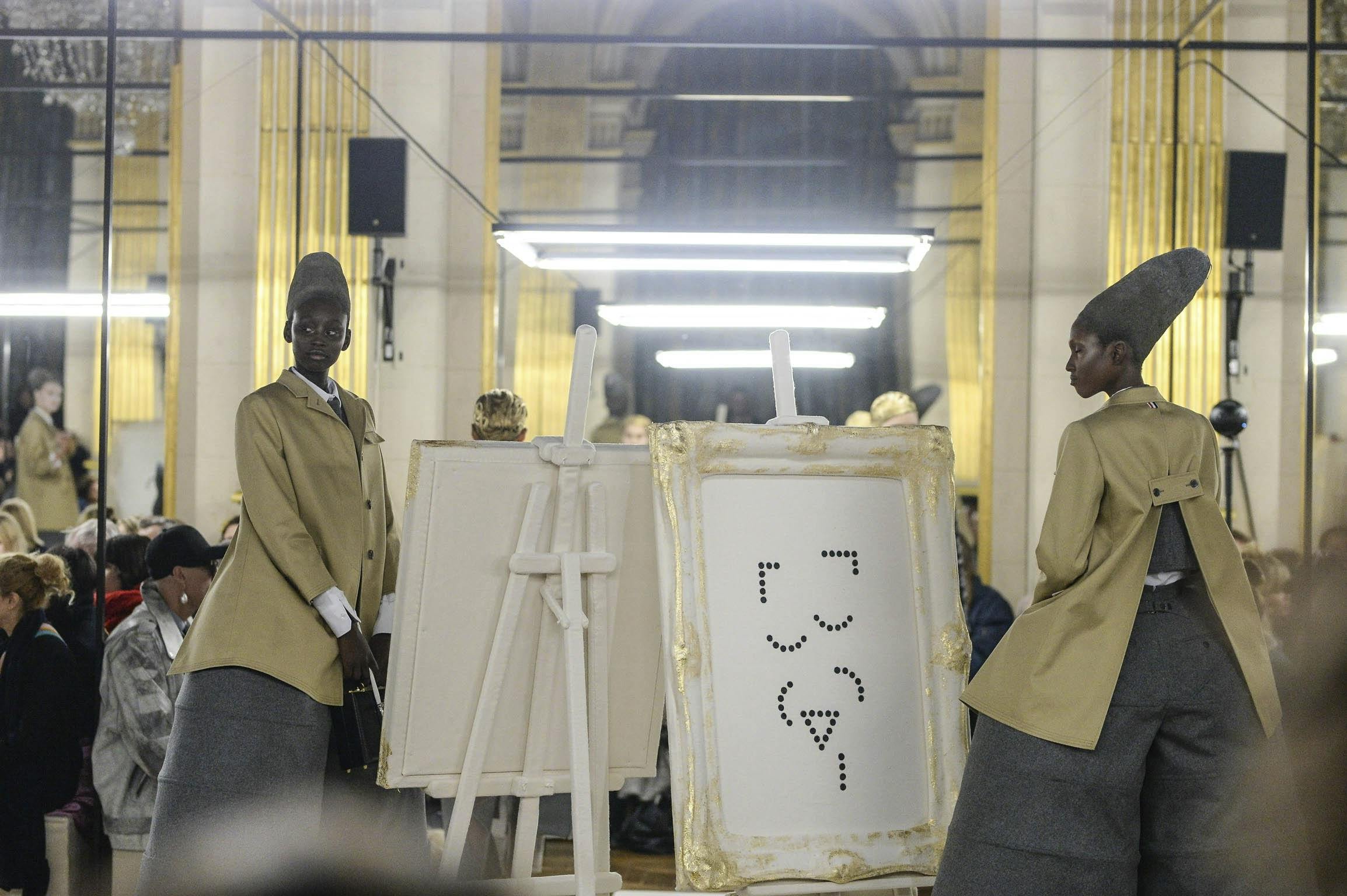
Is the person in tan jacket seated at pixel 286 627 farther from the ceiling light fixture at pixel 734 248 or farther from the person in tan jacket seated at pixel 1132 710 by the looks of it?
the ceiling light fixture at pixel 734 248

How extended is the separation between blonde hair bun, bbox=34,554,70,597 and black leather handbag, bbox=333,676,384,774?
1617 millimetres

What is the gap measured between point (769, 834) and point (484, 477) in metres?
0.82

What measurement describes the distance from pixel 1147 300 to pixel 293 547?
1.62 m

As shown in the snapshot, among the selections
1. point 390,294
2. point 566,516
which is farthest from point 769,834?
point 390,294

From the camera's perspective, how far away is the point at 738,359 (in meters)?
7.44

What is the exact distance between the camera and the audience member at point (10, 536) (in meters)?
5.37

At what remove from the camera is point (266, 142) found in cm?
689

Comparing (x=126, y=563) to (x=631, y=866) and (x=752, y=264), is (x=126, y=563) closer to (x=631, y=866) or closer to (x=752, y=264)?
(x=631, y=866)

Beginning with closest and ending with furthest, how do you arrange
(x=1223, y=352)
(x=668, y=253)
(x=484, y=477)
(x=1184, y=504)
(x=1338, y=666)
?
(x=1338, y=666), (x=1184, y=504), (x=484, y=477), (x=668, y=253), (x=1223, y=352)

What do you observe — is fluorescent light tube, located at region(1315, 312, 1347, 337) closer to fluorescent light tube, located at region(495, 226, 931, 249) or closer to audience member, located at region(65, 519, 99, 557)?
fluorescent light tube, located at region(495, 226, 931, 249)

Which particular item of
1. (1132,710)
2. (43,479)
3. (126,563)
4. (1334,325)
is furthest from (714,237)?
(43,479)

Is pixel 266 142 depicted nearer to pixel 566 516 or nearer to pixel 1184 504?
pixel 566 516

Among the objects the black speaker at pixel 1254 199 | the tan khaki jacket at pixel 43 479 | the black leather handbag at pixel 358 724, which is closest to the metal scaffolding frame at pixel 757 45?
the black speaker at pixel 1254 199

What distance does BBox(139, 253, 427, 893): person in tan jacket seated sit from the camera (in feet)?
7.61
